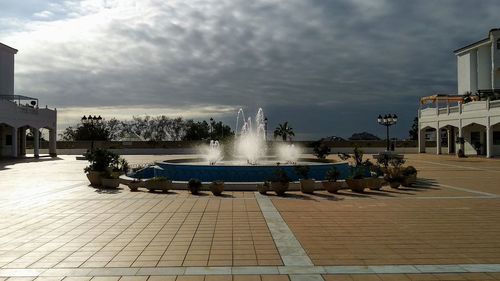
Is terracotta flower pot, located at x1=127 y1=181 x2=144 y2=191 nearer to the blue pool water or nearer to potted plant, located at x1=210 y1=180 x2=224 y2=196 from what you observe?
the blue pool water

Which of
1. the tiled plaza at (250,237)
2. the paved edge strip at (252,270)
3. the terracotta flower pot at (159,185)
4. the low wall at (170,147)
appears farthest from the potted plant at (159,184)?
the low wall at (170,147)

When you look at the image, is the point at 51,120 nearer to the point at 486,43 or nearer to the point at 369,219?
the point at 369,219

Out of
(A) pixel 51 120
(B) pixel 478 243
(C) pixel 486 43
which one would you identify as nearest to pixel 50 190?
(B) pixel 478 243

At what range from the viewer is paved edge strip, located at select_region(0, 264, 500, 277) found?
6.27 m

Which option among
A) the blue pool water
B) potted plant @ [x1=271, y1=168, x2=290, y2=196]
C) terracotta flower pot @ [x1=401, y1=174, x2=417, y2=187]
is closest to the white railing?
terracotta flower pot @ [x1=401, y1=174, x2=417, y2=187]

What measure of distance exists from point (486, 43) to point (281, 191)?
4559 centimetres

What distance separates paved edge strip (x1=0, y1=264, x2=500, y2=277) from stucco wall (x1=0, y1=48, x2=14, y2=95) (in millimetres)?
47299

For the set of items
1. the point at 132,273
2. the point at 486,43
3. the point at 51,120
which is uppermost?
the point at 486,43

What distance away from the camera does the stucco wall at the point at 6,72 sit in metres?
47.1

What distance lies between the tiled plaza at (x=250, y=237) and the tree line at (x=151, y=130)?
65515 mm

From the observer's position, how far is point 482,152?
4403 cm

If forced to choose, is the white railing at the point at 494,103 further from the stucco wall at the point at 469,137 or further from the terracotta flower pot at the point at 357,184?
the terracotta flower pot at the point at 357,184

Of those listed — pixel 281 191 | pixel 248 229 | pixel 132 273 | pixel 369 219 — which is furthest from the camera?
pixel 281 191

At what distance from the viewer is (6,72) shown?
47.8m
